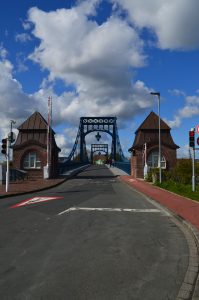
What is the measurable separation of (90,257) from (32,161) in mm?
37089

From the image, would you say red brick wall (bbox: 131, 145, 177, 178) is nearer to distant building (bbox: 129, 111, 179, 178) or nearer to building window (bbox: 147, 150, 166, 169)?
distant building (bbox: 129, 111, 179, 178)

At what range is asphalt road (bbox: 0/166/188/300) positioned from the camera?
212 inches

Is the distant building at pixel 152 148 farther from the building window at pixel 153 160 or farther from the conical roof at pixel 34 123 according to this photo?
the conical roof at pixel 34 123

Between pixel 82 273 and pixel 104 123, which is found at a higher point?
pixel 104 123

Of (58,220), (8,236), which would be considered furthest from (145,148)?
(8,236)

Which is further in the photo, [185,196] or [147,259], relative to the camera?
[185,196]

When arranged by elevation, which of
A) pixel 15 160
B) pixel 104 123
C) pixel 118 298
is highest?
pixel 104 123

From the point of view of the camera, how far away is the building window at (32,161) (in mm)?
43469

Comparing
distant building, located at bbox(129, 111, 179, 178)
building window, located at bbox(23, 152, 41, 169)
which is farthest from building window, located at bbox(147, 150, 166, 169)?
building window, located at bbox(23, 152, 41, 169)

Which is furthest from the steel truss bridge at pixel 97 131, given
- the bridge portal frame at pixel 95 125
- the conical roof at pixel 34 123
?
the conical roof at pixel 34 123

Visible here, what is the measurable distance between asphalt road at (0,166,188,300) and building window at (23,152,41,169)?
3088cm

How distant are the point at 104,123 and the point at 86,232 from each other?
108 m

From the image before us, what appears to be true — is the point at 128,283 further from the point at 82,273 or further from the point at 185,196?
the point at 185,196

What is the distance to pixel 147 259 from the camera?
7.16 m
